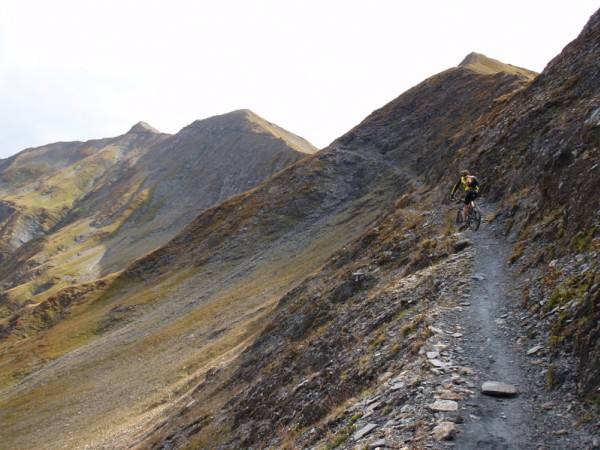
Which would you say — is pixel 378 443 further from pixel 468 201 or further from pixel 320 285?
pixel 320 285

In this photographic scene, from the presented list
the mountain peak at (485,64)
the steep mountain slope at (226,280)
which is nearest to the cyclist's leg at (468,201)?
the steep mountain slope at (226,280)

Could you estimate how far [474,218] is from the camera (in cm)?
2634

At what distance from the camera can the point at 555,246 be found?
1789 cm

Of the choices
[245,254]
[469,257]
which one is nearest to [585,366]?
[469,257]

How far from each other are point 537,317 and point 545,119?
935 inches

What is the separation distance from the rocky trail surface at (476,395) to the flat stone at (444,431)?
0.02 meters

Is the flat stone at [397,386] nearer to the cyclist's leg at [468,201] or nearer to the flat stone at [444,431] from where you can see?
the flat stone at [444,431]

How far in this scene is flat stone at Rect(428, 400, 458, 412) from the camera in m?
11.4

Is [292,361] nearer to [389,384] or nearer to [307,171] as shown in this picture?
[389,384]

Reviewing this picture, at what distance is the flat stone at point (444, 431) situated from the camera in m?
10.4

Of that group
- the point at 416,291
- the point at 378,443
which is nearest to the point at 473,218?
the point at 416,291

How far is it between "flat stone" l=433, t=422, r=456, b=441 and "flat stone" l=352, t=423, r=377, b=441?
1.99 metres

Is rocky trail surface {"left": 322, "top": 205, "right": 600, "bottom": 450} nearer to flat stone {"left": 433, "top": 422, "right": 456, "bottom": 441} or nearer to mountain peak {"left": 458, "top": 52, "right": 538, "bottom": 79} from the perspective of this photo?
flat stone {"left": 433, "top": 422, "right": 456, "bottom": 441}

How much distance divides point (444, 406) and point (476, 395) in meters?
0.96
